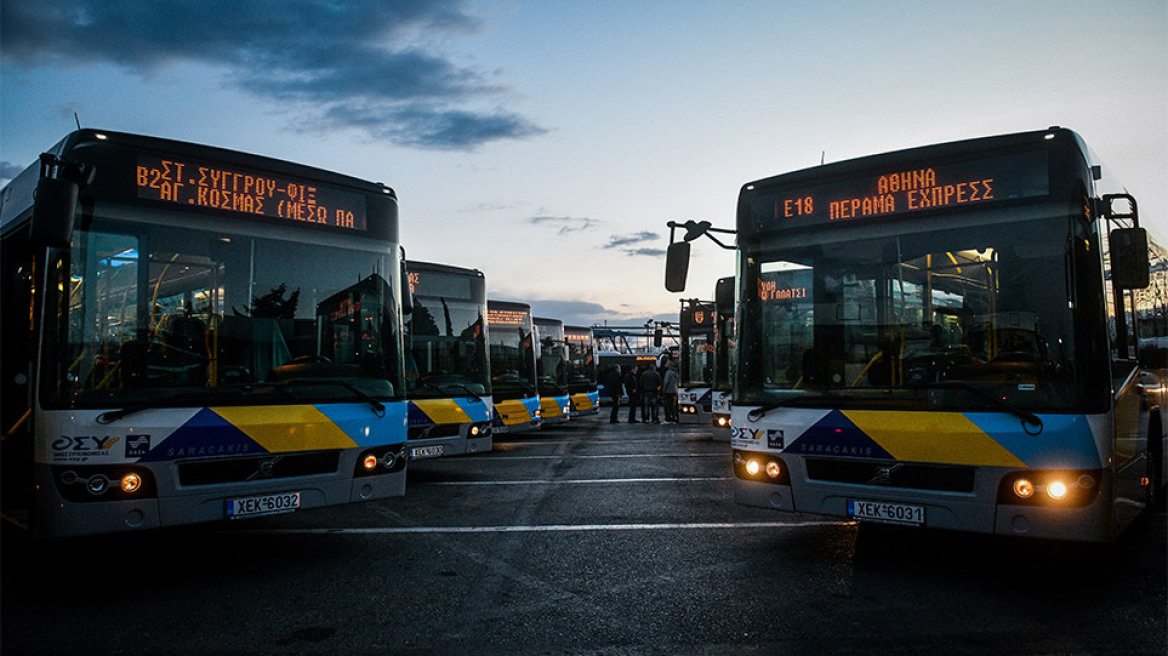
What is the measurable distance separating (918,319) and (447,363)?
8.61 m

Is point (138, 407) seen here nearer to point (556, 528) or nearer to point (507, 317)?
point (556, 528)

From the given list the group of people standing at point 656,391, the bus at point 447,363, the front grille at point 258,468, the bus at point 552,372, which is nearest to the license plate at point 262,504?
the front grille at point 258,468

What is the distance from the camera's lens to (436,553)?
276 inches

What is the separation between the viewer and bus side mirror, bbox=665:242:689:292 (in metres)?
7.05

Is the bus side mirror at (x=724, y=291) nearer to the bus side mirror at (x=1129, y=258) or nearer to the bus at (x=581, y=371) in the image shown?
the bus side mirror at (x=1129, y=258)

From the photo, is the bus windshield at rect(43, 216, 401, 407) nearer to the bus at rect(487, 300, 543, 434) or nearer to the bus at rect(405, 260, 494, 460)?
the bus at rect(405, 260, 494, 460)

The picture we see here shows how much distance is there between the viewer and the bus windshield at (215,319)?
559 centimetres

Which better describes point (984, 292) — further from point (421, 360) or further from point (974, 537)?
point (421, 360)

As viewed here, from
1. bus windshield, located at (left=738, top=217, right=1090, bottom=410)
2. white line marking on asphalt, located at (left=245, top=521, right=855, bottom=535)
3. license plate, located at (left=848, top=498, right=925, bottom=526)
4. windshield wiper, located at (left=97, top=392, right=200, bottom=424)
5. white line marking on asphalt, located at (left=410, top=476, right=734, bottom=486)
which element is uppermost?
bus windshield, located at (left=738, top=217, right=1090, bottom=410)

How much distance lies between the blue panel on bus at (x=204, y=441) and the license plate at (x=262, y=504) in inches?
12.7

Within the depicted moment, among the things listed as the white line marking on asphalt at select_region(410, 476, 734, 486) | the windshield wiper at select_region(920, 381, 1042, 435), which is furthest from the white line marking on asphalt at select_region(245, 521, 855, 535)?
the white line marking on asphalt at select_region(410, 476, 734, 486)

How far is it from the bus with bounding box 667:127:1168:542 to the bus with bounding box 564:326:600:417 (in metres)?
20.8

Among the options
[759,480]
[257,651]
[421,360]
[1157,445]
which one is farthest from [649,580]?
[421,360]

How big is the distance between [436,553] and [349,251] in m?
2.48
